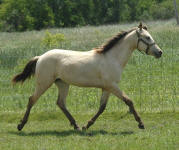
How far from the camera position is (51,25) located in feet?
198

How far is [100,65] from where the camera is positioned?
8445mm

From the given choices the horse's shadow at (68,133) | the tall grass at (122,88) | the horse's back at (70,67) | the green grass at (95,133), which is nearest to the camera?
the green grass at (95,133)

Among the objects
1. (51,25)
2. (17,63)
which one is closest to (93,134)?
(17,63)

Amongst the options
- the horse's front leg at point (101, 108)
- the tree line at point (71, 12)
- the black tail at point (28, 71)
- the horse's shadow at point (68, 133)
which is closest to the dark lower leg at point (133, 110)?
the horse's shadow at point (68, 133)

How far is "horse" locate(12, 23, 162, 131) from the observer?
8.39 metres

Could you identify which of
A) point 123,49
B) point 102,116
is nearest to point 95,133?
point 123,49

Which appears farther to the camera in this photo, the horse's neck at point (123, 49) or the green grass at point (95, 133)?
the horse's neck at point (123, 49)

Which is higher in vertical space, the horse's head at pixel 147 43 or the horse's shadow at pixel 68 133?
the horse's head at pixel 147 43

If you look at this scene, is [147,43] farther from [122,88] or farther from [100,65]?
[122,88]

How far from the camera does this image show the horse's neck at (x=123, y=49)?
8.59m

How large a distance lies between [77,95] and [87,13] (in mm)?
56992

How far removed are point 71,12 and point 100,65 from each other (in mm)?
58095

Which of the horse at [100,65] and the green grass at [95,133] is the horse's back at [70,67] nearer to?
the horse at [100,65]

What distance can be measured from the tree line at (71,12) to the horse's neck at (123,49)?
51001 mm
